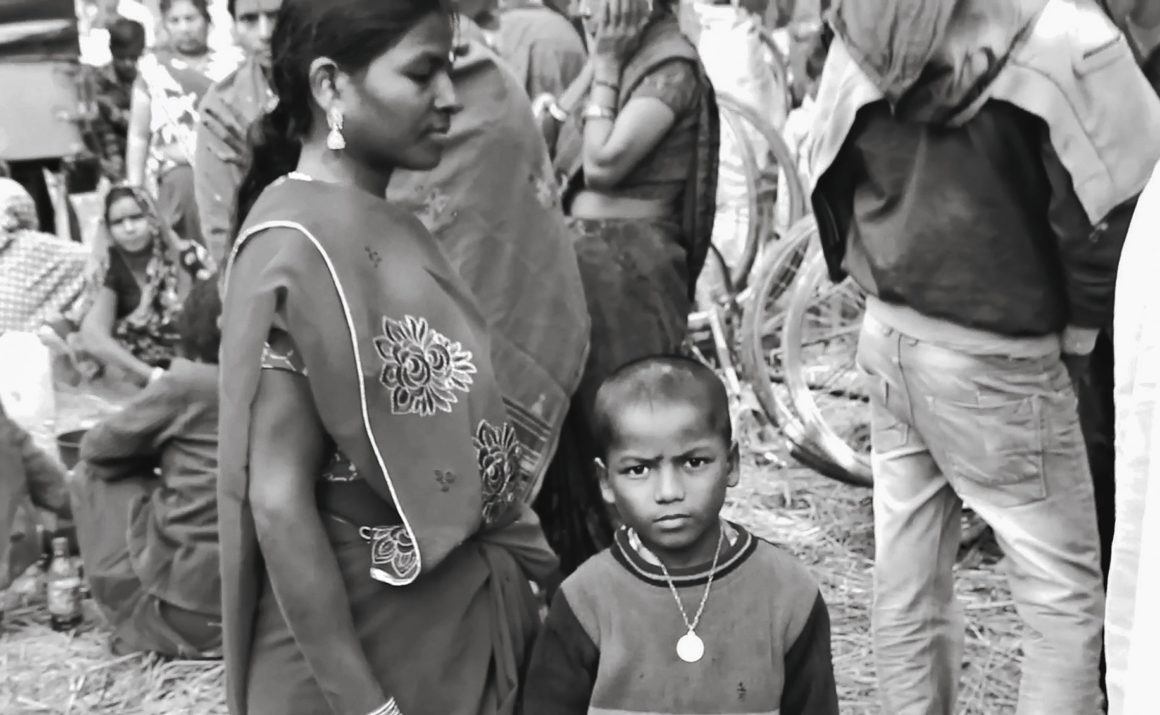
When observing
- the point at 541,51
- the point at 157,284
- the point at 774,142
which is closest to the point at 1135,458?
the point at 774,142

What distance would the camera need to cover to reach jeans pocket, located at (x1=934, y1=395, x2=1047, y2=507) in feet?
8.27

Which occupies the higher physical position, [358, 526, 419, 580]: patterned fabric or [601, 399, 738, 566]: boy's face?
[601, 399, 738, 566]: boy's face

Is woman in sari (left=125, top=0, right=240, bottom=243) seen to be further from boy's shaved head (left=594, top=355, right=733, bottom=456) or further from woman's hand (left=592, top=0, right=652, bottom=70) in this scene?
boy's shaved head (left=594, top=355, right=733, bottom=456)

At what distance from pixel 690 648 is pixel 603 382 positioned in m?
0.43

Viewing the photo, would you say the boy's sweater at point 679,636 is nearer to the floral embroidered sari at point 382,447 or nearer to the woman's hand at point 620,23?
the floral embroidered sari at point 382,447

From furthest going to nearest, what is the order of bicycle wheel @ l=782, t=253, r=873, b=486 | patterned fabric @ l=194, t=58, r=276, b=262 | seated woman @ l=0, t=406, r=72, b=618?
bicycle wheel @ l=782, t=253, r=873, b=486 → seated woman @ l=0, t=406, r=72, b=618 → patterned fabric @ l=194, t=58, r=276, b=262

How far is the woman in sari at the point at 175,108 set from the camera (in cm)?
628

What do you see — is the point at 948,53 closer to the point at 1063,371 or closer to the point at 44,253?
the point at 1063,371

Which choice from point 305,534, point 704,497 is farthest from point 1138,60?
point 305,534

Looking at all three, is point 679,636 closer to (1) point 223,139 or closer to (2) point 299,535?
(2) point 299,535

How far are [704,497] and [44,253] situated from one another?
16.6ft

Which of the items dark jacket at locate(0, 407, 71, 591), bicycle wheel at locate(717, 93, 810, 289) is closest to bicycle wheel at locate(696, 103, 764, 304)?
bicycle wheel at locate(717, 93, 810, 289)

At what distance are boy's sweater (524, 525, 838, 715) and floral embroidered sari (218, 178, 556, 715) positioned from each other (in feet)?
0.39

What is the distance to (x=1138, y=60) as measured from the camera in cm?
269
